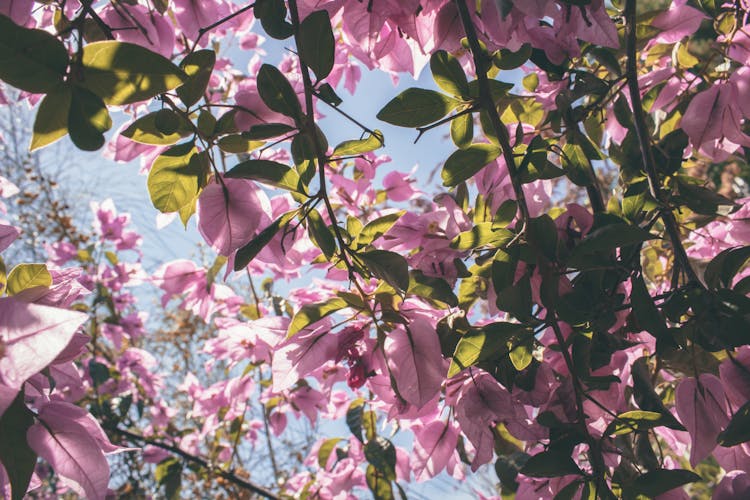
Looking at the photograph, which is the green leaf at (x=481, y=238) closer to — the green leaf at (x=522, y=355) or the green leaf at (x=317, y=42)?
the green leaf at (x=522, y=355)

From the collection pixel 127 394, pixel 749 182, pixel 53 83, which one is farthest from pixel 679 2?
pixel 749 182

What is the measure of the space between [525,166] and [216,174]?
0.30 meters

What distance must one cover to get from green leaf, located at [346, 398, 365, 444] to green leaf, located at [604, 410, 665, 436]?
→ 0.50 m

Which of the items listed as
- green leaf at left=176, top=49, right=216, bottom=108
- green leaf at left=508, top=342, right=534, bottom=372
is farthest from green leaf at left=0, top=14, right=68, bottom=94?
green leaf at left=508, top=342, right=534, bottom=372

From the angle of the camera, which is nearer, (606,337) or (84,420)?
(84,420)

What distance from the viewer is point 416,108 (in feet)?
1.86

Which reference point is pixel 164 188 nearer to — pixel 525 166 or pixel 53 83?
pixel 53 83

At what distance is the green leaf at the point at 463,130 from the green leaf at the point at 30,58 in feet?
1.18

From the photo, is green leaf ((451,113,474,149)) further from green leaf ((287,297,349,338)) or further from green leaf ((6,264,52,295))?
green leaf ((6,264,52,295))

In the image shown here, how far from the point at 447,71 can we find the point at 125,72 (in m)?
0.28

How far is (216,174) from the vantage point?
573mm

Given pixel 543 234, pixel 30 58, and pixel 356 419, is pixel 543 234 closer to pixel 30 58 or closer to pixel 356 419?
pixel 30 58

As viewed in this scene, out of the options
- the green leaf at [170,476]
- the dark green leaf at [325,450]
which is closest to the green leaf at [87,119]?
the dark green leaf at [325,450]

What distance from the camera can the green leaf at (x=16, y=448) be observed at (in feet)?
1.38
